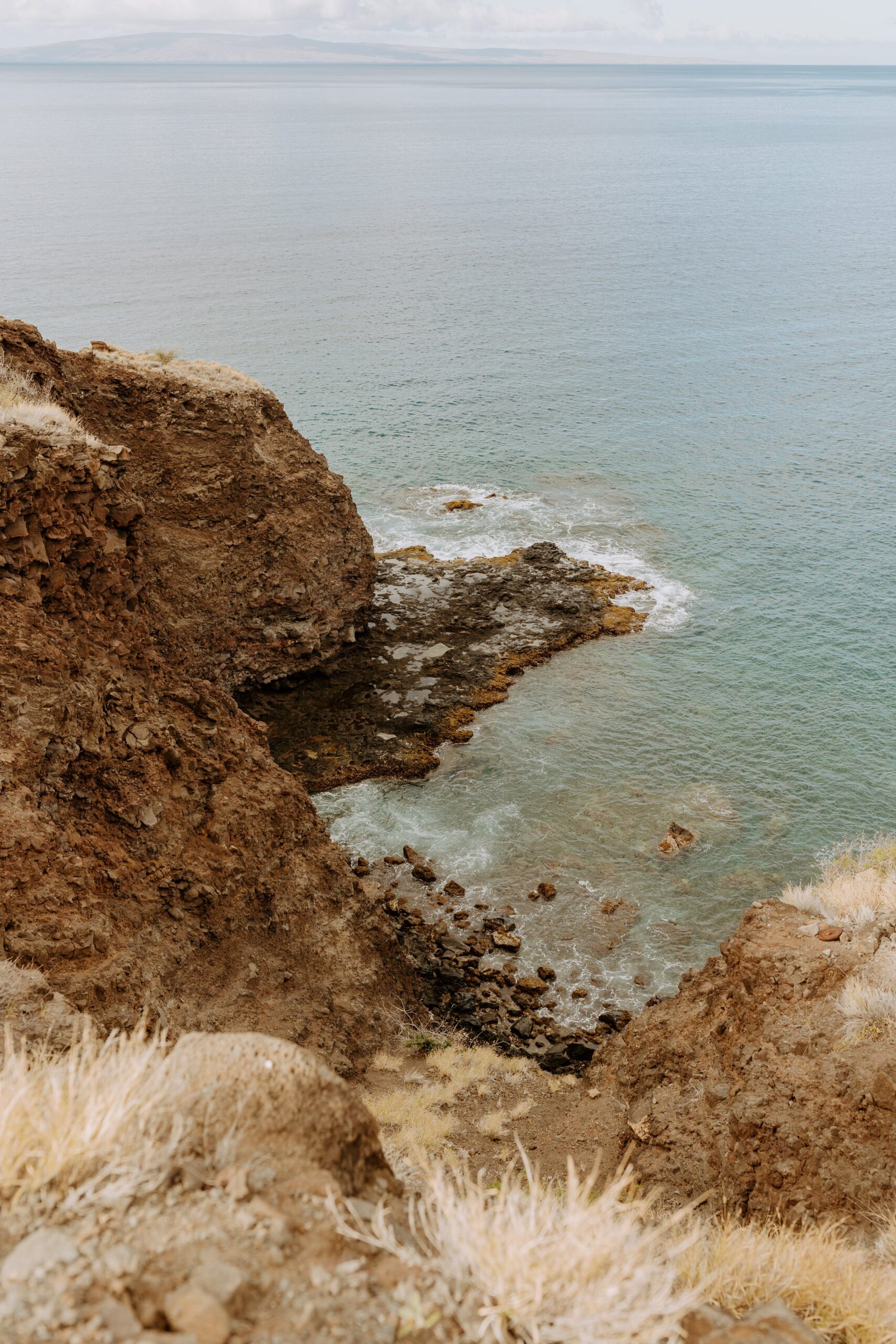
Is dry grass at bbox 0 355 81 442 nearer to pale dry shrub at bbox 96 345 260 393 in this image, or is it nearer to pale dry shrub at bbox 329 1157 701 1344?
pale dry shrub at bbox 96 345 260 393

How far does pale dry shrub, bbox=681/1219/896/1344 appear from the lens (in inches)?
244

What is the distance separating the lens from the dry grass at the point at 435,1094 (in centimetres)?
1409

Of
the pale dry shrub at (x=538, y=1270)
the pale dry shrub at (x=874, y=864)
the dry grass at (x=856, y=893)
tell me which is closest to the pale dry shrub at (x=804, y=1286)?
the pale dry shrub at (x=538, y=1270)

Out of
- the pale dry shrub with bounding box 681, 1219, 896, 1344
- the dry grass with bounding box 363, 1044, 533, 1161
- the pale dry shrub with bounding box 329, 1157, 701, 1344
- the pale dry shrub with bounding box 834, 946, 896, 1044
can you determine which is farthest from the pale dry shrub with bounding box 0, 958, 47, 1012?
the pale dry shrub with bounding box 834, 946, 896, 1044

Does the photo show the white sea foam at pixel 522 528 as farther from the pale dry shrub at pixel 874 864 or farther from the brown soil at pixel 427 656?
the pale dry shrub at pixel 874 864

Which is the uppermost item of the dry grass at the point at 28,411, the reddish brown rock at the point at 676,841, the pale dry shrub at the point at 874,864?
the dry grass at the point at 28,411

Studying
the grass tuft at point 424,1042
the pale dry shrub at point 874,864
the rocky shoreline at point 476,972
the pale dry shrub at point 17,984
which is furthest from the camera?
the rocky shoreline at point 476,972

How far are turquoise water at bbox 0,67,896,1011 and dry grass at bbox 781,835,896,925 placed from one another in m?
6.93

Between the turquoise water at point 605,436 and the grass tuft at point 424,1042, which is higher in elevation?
the turquoise water at point 605,436

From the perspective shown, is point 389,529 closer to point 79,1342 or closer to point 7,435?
point 7,435

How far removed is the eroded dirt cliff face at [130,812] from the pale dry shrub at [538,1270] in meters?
8.62

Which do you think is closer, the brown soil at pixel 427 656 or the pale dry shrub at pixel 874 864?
the pale dry shrub at pixel 874 864

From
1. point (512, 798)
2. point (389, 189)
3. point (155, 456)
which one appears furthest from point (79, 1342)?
point (389, 189)

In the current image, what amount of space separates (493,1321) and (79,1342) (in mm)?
1964
